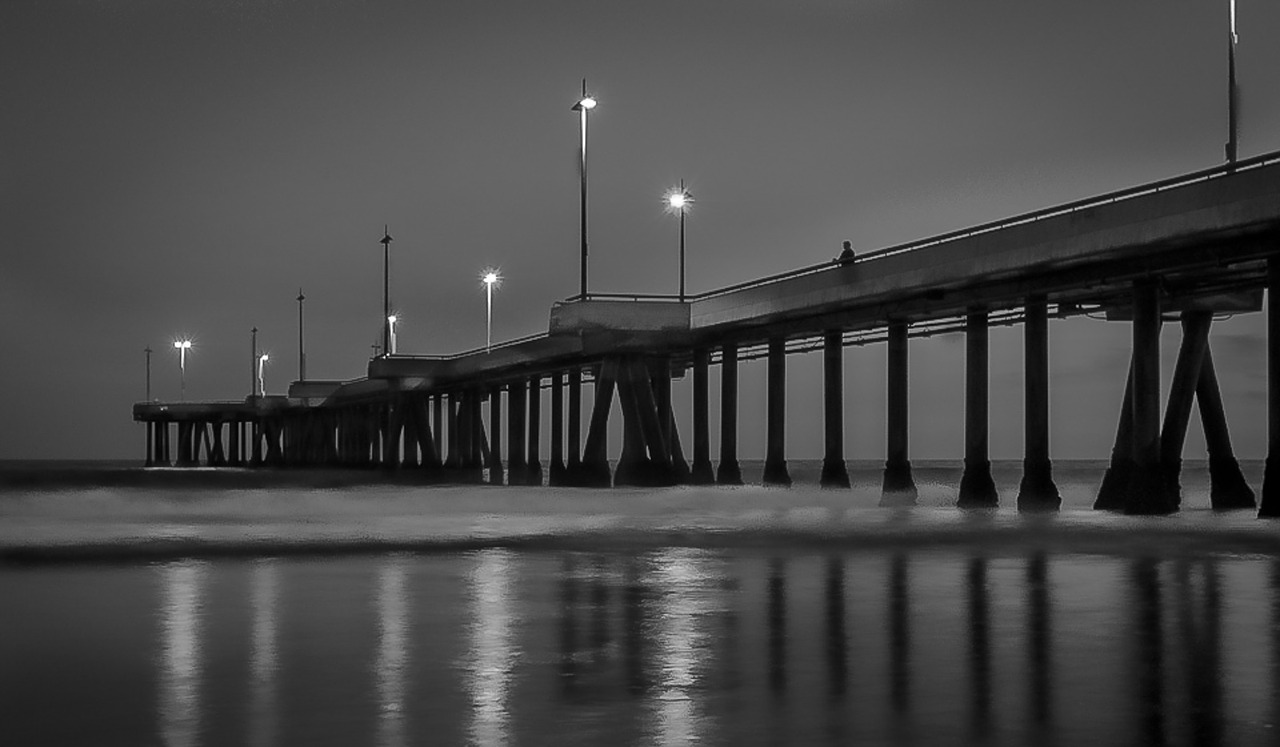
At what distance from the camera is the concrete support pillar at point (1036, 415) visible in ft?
129

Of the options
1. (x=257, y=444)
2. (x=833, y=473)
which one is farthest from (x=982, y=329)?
(x=257, y=444)

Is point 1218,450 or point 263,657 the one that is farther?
point 1218,450

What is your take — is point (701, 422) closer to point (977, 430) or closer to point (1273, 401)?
point (977, 430)

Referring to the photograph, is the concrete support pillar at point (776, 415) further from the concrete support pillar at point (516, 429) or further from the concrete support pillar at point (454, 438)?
the concrete support pillar at point (454, 438)

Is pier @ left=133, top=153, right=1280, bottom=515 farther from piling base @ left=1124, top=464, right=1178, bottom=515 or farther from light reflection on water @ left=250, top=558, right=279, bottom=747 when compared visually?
light reflection on water @ left=250, top=558, right=279, bottom=747

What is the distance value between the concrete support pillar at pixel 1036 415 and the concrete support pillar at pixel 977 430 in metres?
2.44

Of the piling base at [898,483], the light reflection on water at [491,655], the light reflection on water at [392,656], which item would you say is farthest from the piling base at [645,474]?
the light reflection on water at [392,656]

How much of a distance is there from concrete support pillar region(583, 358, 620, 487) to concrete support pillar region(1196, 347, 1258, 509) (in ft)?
69.7

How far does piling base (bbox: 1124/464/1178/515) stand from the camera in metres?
35.6

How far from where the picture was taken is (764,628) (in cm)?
1367

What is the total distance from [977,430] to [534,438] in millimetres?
47433

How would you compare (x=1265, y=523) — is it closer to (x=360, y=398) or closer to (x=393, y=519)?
(x=393, y=519)

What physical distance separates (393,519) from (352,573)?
1778cm

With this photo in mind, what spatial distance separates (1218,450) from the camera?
44.2 metres
